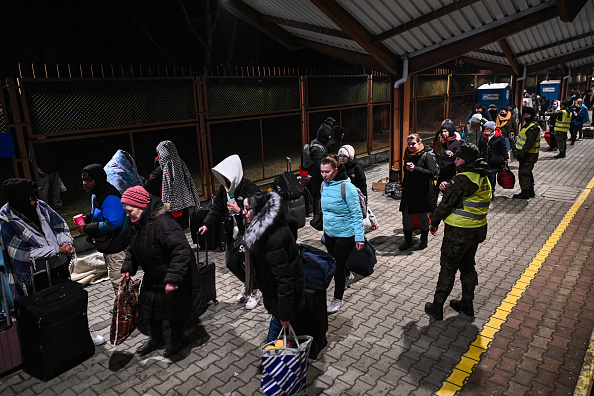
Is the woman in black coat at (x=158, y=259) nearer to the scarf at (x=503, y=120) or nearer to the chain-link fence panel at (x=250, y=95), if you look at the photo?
the chain-link fence panel at (x=250, y=95)

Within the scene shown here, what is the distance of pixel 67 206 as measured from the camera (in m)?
11.8

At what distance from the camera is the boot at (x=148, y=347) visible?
176 inches

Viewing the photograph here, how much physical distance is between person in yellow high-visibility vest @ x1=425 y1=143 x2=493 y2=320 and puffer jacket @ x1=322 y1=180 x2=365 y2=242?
2.92 feet

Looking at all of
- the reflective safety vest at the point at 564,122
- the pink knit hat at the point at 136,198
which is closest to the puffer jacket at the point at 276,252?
the pink knit hat at the point at 136,198

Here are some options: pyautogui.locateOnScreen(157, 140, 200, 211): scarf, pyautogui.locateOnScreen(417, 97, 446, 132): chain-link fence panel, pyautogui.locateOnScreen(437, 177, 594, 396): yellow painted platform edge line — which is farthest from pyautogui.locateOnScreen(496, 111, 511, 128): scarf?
pyautogui.locateOnScreen(157, 140, 200, 211): scarf

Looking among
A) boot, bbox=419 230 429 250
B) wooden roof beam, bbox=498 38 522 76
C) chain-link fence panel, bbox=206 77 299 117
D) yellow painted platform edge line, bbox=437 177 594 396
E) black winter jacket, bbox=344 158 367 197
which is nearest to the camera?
yellow painted platform edge line, bbox=437 177 594 396

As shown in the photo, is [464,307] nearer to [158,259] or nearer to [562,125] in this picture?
[158,259]

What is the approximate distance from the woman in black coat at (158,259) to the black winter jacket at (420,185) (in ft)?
12.5

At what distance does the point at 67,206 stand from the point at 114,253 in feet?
27.1

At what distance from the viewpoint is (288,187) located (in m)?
7.65

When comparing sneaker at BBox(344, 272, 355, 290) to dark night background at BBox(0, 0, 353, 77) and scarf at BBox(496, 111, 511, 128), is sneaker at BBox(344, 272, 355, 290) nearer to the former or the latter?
Result: scarf at BBox(496, 111, 511, 128)

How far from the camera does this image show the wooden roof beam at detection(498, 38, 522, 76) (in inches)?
582

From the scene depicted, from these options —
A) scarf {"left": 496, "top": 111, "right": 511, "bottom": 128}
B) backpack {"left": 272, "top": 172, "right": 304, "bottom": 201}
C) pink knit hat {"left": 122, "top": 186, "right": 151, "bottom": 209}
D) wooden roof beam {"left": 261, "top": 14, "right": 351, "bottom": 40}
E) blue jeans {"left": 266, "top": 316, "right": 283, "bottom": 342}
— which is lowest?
blue jeans {"left": 266, "top": 316, "right": 283, "bottom": 342}

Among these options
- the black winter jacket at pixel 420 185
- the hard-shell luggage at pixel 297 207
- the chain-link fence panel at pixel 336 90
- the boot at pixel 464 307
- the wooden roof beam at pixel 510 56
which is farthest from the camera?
the wooden roof beam at pixel 510 56
